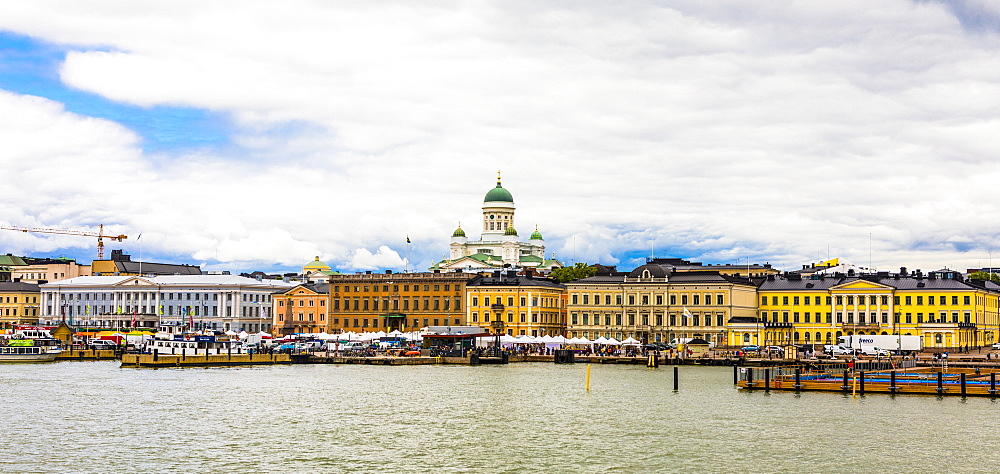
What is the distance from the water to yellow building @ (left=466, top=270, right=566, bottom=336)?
6507cm

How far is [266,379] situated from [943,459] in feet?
177

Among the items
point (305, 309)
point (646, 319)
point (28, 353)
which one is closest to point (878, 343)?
point (646, 319)

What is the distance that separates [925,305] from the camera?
138 metres

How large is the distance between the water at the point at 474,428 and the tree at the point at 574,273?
92.2 metres

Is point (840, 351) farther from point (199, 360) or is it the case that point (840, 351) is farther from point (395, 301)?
point (395, 301)

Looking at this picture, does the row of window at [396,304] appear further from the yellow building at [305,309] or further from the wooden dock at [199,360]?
the wooden dock at [199,360]

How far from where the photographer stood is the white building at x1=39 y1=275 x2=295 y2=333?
183 meters

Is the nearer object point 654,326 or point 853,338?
point 853,338

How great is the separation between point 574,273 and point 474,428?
126324mm

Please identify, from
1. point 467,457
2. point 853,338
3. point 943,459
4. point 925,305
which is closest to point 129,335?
point 853,338

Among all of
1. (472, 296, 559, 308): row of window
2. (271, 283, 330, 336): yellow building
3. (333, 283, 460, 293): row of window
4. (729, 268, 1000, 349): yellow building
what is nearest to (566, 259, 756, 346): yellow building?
(729, 268, 1000, 349): yellow building

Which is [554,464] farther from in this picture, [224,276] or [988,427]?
[224,276]

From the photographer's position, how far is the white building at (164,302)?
183m

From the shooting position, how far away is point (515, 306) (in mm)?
151875
